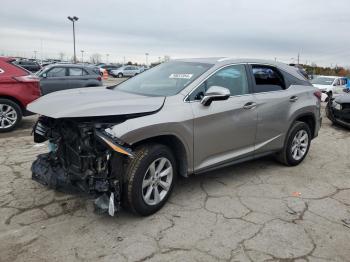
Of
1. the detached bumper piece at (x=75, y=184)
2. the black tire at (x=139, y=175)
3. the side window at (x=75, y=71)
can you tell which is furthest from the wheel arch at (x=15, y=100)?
the side window at (x=75, y=71)

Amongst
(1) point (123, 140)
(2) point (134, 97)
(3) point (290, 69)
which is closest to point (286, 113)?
(3) point (290, 69)

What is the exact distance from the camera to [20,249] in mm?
2984

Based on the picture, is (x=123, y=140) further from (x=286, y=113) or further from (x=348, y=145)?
(x=348, y=145)

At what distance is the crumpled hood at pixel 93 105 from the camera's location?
3176 mm

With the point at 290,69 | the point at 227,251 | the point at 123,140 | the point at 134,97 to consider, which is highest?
the point at 290,69

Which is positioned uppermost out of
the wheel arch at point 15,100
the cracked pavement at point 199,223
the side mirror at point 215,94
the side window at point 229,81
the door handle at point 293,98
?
the side window at point 229,81

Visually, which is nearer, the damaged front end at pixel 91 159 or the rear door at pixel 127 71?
the damaged front end at pixel 91 159

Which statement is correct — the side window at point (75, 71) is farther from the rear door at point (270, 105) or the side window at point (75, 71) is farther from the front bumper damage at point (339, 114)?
the rear door at point (270, 105)

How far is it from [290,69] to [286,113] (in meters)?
0.89

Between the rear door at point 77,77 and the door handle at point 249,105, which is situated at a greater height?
the rear door at point 77,77

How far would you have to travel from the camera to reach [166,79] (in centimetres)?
431

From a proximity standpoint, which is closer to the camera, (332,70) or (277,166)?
(277,166)

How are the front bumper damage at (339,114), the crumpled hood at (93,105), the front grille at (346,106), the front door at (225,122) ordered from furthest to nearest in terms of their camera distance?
the front grille at (346,106), the front bumper damage at (339,114), the front door at (225,122), the crumpled hood at (93,105)

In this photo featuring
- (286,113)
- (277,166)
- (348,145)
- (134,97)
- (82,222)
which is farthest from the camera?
(348,145)
